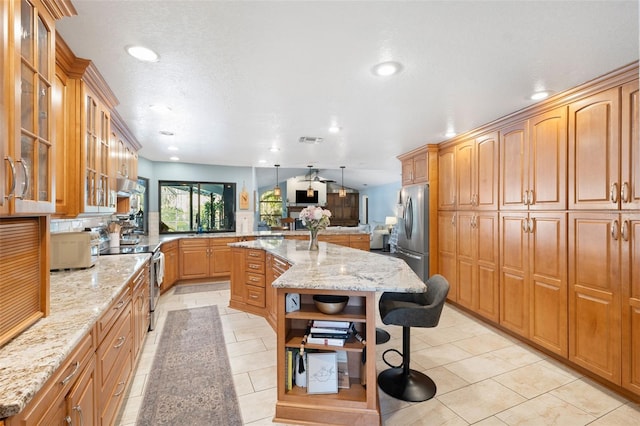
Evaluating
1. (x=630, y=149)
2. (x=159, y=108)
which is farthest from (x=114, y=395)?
(x=630, y=149)

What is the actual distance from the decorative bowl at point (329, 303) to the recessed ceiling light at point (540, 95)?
2330 millimetres

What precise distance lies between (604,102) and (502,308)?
2.11 metres

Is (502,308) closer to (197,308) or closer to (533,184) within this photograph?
(533,184)

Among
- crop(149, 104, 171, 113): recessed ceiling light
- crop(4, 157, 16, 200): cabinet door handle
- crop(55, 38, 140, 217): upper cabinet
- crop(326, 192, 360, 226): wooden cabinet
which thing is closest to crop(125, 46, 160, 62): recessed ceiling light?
crop(55, 38, 140, 217): upper cabinet

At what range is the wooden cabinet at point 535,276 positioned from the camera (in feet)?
8.54

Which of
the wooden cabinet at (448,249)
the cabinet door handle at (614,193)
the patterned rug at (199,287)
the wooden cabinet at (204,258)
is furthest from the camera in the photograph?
the wooden cabinet at (204,258)

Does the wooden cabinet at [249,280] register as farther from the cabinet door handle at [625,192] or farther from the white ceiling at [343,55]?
→ the cabinet door handle at [625,192]

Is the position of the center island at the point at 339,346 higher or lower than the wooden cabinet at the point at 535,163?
lower

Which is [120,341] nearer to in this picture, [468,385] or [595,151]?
[468,385]

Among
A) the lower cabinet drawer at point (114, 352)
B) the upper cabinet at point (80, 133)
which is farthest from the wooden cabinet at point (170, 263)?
the lower cabinet drawer at point (114, 352)

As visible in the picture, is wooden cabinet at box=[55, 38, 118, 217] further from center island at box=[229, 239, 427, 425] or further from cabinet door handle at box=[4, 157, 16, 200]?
center island at box=[229, 239, 427, 425]

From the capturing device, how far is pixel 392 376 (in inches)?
92.8

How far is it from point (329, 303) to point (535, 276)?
2.16 meters

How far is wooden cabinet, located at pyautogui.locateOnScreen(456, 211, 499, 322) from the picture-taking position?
132 inches
